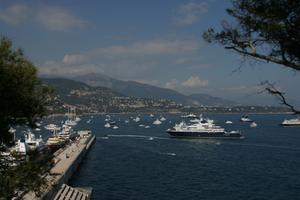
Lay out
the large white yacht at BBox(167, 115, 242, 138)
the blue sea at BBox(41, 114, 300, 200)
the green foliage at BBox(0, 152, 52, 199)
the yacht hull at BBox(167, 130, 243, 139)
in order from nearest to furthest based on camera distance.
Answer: the green foliage at BBox(0, 152, 52, 199) < the blue sea at BBox(41, 114, 300, 200) < the yacht hull at BBox(167, 130, 243, 139) < the large white yacht at BBox(167, 115, 242, 138)

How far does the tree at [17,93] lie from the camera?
1574 cm

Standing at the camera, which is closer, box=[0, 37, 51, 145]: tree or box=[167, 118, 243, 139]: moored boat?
box=[0, 37, 51, 145]: tree

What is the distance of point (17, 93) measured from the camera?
16.0 meters

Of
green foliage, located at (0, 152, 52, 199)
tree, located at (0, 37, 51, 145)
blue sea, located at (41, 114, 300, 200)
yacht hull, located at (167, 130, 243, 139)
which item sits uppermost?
tree, located at (0, 37, 51, 145)

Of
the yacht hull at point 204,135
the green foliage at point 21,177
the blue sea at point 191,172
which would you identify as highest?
the green foliage at point 21,177

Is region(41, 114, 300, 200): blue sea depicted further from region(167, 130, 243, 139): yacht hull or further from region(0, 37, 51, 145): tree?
region(0, 37, 51, 145): tree

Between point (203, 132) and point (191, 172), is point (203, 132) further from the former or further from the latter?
point (191, 172)

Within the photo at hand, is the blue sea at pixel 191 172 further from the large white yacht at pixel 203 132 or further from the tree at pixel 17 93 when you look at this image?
the tree at pixel 17 93

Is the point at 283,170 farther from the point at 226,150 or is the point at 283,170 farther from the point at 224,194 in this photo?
the point at 226,150

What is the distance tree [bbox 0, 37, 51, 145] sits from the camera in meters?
15.7

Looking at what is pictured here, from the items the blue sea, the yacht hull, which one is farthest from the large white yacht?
the blue sea

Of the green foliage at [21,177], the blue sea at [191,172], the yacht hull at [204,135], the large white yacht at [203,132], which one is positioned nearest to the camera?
the green foliage at [21,177]

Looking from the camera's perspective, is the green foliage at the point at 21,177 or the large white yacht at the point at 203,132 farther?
the large white yacht at the point at 203,132

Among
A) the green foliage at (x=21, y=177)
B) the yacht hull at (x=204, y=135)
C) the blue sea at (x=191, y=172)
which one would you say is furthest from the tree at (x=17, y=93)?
the yacht hull at (x=204, y=135)
